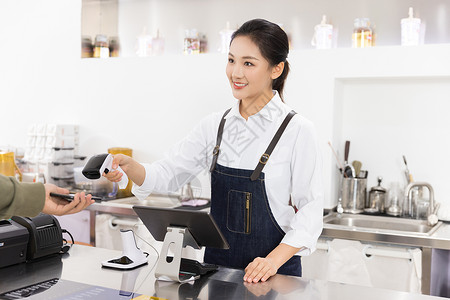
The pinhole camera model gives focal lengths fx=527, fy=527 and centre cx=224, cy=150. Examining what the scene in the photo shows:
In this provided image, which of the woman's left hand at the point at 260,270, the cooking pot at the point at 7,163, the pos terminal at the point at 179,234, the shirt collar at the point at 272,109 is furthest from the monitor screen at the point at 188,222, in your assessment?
the cooking pot at the point at 7,163

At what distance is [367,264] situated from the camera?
289cm

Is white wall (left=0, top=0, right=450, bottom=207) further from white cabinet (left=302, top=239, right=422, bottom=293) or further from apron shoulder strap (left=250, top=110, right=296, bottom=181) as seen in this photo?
apron shoulder strap (left=250, top=110, right=296, bottom=181)

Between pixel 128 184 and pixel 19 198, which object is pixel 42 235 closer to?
pixel 19 198

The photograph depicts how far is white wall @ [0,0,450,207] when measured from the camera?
11.0ft

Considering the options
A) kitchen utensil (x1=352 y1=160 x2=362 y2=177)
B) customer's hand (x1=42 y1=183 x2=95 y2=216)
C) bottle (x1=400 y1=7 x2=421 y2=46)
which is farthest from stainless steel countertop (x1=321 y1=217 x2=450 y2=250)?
customer's hand (x1=42 y1=183 x2=95 y2=216)

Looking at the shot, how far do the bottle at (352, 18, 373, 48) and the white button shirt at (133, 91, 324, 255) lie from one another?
1.49 meters

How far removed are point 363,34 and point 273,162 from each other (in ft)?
5.63

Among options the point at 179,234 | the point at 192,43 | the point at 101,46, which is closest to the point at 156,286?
the point at 179,234

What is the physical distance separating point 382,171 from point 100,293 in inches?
97.0

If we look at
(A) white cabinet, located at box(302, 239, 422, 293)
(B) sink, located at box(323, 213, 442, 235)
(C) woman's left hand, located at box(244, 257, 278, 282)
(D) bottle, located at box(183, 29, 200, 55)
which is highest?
(D) bottle, located at box(183, 29, 200, 55)

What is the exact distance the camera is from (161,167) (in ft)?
7.23

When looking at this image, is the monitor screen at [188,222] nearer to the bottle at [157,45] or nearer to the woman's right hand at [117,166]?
the woman's right hand at [117,166]

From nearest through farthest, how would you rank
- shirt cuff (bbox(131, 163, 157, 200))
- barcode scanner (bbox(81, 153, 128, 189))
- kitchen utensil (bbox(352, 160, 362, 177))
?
1. barcode scanner (bbox(81, 153, 128, 189))
2. shirt cuff (bbox(131, 163, 157, 200))
3. kitchen utensil (bbox(352, 160, 362, 177))

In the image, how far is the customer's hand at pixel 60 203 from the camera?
171 cm
